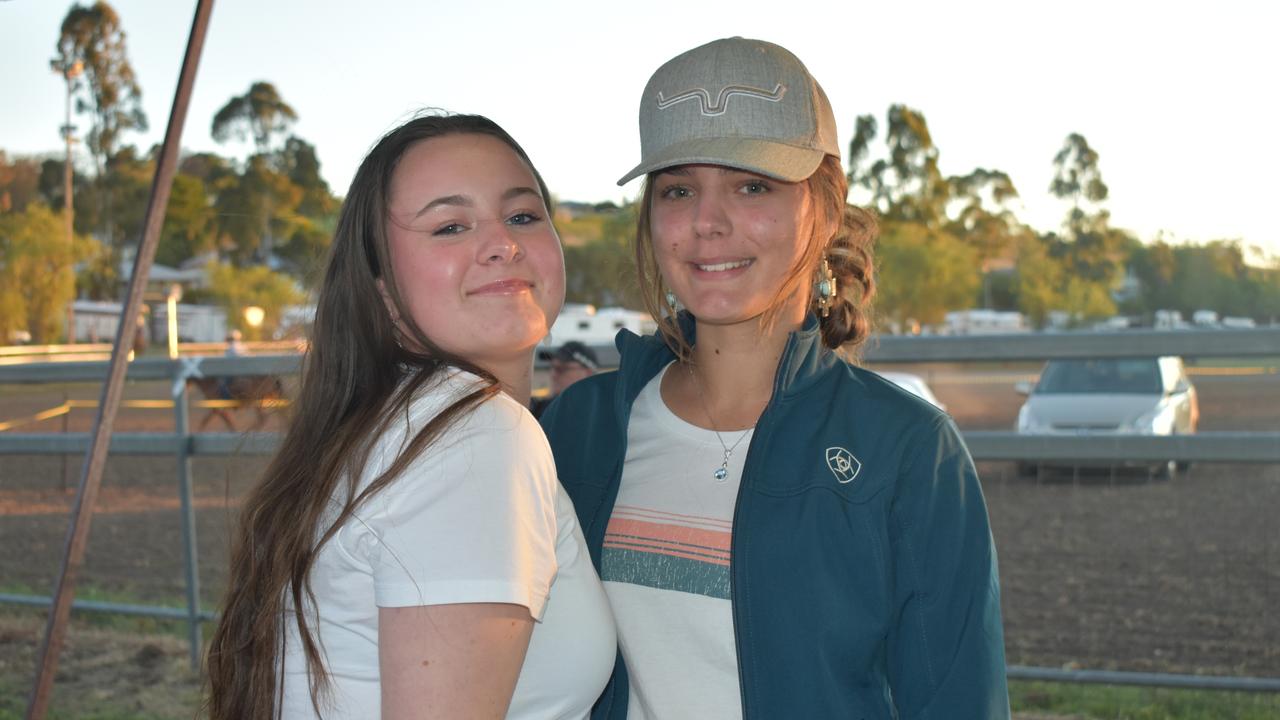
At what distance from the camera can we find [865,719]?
4.69 feet

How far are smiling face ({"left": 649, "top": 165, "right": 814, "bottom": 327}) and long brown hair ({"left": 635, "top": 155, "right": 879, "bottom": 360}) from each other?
26 millimetres

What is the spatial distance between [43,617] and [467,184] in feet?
15.4

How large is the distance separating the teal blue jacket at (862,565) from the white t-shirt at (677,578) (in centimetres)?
6

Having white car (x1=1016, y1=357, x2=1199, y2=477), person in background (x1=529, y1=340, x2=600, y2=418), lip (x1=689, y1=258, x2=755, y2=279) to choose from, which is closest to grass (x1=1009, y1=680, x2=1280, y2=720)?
white car (x1=1016, y1=357, x2=1199, y2=477)

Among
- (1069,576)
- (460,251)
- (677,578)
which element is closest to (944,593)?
(677,578)

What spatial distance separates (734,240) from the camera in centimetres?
164

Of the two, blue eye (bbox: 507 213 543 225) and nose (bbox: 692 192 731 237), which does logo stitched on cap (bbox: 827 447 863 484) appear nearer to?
nose (bbox: 692 192 731 237)

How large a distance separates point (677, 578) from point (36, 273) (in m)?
35.1

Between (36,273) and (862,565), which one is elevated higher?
(36,273)

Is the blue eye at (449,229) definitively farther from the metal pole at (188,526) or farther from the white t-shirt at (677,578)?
the metal pole at (188,526)

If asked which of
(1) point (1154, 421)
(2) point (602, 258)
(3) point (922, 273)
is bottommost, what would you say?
(1) point (1154, 421)

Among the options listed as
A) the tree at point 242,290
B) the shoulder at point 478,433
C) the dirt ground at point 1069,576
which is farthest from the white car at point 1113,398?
the tree at point 242,290

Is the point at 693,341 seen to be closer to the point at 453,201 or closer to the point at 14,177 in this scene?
the point at 453,201

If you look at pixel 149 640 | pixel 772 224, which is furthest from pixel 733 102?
pixel 149 640
